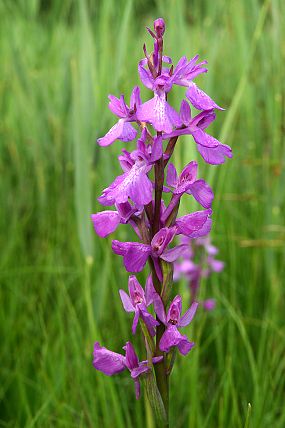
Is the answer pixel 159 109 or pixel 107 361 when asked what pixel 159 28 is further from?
pixel 107 361

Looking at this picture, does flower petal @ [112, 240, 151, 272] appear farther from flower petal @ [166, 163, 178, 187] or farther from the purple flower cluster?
the purple flower cluster

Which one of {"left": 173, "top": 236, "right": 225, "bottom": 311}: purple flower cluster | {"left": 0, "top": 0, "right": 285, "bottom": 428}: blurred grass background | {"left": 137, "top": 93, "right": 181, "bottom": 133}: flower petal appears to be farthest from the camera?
{"left": 173, "top": 236, "right": 225, "bottom": 311}: purple flower cluster

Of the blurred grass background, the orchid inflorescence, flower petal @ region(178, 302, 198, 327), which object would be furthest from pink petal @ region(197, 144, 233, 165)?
the blurred grass background

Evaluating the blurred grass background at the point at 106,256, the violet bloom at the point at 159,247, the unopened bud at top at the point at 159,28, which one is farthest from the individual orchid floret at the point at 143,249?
the blurred grass background at the point at 106,256

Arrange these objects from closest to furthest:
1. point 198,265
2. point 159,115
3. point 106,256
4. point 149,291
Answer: point 159,115
point 149,291
point 106,256
point 198,265

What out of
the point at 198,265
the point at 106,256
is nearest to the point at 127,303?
the point at 106,256

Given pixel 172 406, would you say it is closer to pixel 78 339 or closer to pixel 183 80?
pixel 78 339

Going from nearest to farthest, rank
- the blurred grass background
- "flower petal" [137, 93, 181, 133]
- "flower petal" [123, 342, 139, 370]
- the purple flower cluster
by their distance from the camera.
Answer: "flower petal" [137, 93, 181, 133] → "flower petal" [123, 342, 139, 370] → the blurred grass background → the purple flower cluster
